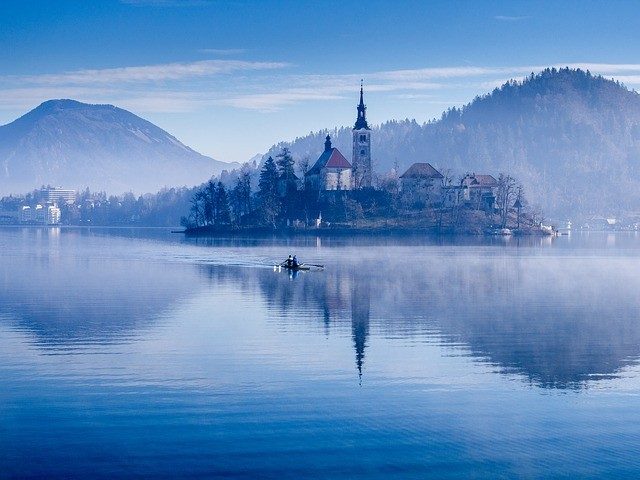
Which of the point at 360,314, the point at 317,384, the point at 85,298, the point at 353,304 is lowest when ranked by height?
the point at 317,384

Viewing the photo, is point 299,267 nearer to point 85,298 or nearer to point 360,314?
point 85,298

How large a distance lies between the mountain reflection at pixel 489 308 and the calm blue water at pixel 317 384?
0.93 feet

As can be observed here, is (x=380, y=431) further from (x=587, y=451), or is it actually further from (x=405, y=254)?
(x=405, y=254)

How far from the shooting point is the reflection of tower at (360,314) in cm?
4438

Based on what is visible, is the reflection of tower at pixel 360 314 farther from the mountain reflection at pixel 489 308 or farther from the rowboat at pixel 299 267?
the rowboat at pixel 299 267

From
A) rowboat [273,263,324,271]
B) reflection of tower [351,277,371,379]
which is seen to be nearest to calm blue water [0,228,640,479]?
reflection of tower [351,277,371,379]

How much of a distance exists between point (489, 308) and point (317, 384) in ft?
98.6

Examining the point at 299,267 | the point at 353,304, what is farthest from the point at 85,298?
the point at 299,267

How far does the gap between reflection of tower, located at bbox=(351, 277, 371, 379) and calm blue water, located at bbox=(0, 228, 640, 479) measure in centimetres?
23

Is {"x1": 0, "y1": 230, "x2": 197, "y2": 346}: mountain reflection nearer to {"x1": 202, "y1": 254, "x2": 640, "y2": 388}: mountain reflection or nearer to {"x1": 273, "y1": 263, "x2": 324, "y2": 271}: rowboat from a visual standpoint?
{"x1": 202, "y1": 254, "x2": 640, "y2": 388}: mountain reflection

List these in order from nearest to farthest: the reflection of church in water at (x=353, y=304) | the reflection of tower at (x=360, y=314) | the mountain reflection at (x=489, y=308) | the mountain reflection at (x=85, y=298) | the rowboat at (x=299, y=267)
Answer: the mountain reflection at (x=489, y=308) → the reflection of tower at (x=360, y=314) → the reflection of church in water at (x=353, y=304) → the mountain reflection at (x=85, y=298) → the rowboat at (x=299, y=267)

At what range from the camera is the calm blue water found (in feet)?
85.4

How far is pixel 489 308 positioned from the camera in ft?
207

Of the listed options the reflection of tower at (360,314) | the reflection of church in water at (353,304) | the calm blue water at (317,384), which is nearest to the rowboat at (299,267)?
the reflection of church in water at (353,304)
